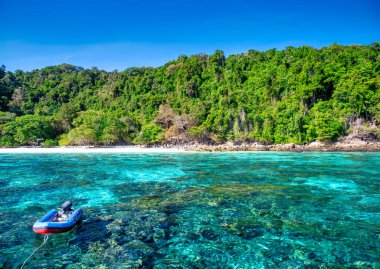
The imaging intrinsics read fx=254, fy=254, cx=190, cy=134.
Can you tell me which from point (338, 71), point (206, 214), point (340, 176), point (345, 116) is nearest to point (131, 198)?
point (206, 214)

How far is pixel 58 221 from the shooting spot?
9.56m

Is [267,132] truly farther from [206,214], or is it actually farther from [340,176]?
[206,214]

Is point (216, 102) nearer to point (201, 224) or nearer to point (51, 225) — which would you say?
point (201, 224)

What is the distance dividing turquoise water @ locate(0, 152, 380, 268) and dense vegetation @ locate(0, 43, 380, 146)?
128 ft

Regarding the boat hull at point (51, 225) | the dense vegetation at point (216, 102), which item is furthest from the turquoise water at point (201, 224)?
the dense vegetation at point (216, 102)

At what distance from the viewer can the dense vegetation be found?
5450 centimetres

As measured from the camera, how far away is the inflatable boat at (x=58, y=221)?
8594 mm

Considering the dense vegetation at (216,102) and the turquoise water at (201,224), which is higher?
the dense vegetation at (216,102)

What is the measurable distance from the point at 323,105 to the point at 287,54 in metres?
32.3

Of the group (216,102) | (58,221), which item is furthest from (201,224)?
(216,102)

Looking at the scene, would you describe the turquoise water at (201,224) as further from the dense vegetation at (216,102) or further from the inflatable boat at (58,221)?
the dense vegetation at (216,102)

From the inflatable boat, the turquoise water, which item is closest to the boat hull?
the inflatable boat

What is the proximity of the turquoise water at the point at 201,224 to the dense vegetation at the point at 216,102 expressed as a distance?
39149 millimetres

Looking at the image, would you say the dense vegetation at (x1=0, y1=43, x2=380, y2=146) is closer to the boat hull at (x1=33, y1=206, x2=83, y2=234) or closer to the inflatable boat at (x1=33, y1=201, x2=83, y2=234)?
the inflatable boat at (x1=33, y1=201, x2=83, y2=234)
